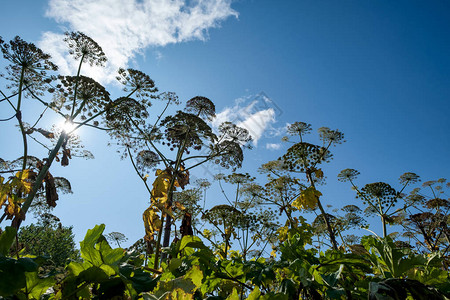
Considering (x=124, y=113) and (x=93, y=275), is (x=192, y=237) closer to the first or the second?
(x=93, y=275)

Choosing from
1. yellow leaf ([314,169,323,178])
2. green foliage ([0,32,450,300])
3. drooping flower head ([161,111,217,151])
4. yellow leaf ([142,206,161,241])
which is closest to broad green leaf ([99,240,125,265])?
green foliage ([0,32,450,300])

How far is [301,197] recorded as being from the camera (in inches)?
245

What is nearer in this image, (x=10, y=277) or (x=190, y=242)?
(x=10, y=277)

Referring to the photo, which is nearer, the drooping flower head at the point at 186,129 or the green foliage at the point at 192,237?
the green foliage at the point at 192,237

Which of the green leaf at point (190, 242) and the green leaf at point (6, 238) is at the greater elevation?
the green leaf at point (190, 242)

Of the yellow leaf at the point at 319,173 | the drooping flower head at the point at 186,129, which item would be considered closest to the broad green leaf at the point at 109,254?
the drooping flower head at the point at 186,129

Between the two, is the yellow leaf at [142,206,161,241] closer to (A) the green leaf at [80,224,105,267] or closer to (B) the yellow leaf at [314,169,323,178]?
(A) the green leaf at [80,224,105,267]

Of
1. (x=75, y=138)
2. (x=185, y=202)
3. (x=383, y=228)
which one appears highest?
(x=75, y=138)

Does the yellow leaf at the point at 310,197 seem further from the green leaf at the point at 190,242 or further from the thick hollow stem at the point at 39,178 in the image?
the thick hollow stem at the point at 39,178

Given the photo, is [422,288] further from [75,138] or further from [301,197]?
[75,138]

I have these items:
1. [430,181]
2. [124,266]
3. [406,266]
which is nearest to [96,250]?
[124,266]

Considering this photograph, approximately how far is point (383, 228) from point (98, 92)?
9330mm

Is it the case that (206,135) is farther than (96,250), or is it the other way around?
(206,135)

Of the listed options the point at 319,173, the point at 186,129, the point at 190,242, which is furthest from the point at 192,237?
the point at 319,173
